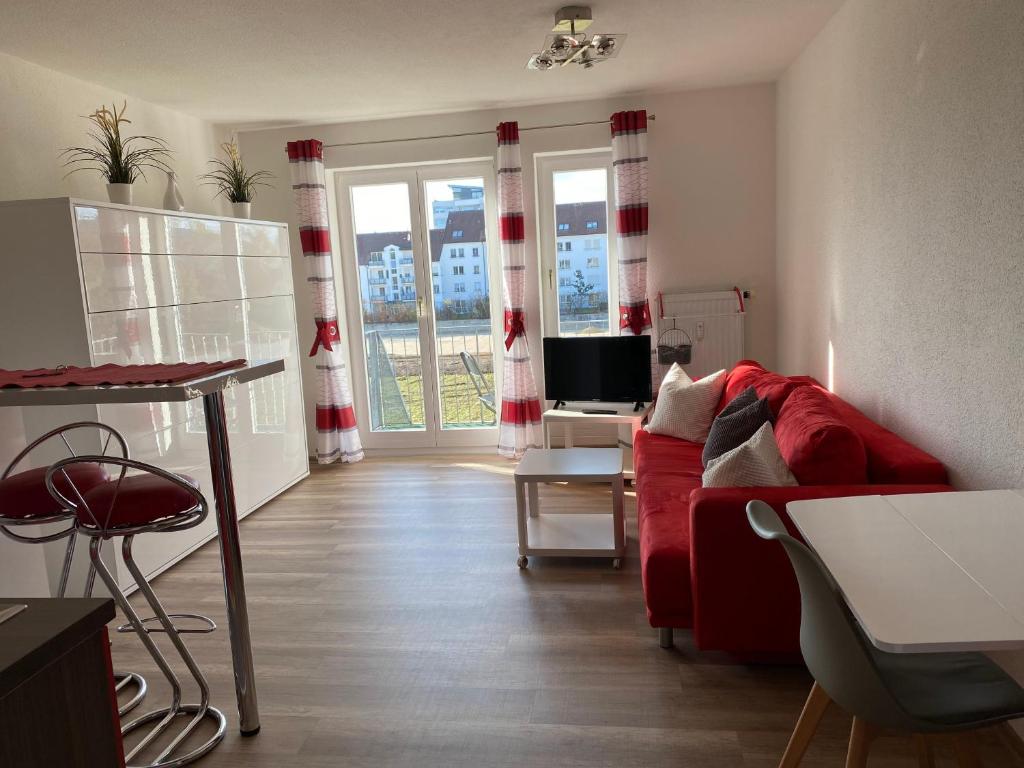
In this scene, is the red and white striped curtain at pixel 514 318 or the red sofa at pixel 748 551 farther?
the red and white striped curtain at pixel 514 318

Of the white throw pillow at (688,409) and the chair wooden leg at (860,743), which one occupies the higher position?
the white throw pillow at (688,409)

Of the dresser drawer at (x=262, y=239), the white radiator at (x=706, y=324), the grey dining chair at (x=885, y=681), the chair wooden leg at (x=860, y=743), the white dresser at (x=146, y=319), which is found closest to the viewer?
the grey dining chair at (x=885, y=681)

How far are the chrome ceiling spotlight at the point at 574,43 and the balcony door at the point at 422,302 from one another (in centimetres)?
176

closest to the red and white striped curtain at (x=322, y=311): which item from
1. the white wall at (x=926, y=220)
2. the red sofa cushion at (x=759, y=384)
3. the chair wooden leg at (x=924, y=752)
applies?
the red sofa cushion at (x=759, y=384)

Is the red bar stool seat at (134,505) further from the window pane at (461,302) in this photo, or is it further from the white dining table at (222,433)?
the window pane at (461,302)

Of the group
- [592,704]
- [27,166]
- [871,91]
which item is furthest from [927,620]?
[27,166]

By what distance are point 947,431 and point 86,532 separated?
8.63ft

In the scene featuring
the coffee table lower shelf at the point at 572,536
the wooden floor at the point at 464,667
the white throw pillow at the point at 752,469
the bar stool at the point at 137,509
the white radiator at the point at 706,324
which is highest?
the white radiator at the point at 706,324

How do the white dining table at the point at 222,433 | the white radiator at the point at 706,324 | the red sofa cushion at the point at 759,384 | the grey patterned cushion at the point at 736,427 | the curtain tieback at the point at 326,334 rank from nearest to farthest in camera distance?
the white dining table at the point at 222,433, the grey patterned cushion at the point at 736,427, the red sofa cushion at the point at 759,384, the white radiator at the point at 706,324, the curtain tieback at the point at 326,334

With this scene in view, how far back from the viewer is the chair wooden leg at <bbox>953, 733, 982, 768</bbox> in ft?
5.24

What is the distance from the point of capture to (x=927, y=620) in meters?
1.33

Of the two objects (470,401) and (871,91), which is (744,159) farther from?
(470,401)

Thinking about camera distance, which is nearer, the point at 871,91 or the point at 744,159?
the point at 871,91

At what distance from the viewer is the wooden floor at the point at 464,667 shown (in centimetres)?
222
